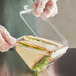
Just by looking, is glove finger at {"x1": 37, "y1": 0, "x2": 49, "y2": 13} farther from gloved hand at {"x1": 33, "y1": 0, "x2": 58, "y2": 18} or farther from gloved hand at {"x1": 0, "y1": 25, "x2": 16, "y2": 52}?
gloved hand at {"x1": 0, "y1": 25, "x2": 16, "y2": 52}

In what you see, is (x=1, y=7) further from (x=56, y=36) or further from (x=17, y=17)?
Result: (x=56, y=36)

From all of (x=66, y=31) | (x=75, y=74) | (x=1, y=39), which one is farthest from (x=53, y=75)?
(x=66, y=31)

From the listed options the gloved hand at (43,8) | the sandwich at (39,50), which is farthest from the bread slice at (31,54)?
the gloved hand at (43,8)

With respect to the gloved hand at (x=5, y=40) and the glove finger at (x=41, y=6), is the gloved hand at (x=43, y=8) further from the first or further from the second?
the gloved hand at (x=5, y=40)

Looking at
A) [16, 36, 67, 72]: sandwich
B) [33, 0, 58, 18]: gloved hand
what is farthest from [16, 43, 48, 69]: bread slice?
[33, 0, 58, 18]: gloved hand

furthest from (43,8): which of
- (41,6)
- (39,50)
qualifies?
(39,50)

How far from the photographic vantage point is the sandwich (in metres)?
0.52

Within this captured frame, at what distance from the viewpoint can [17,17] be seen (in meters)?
0.75

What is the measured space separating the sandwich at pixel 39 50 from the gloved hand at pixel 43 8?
0.27ft

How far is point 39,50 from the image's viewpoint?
1.75 ft

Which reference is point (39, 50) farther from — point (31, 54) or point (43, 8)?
point (43, 8)

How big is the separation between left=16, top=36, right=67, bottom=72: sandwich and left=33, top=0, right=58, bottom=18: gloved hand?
8 cm

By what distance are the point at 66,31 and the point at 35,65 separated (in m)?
1.46

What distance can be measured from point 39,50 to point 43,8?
0.14m
